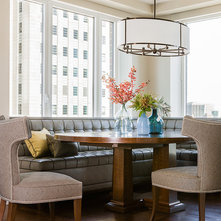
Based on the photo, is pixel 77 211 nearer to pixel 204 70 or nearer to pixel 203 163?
pixel 203 163

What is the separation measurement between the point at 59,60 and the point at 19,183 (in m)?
3.19

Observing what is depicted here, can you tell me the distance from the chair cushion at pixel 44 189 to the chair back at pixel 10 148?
0.06m

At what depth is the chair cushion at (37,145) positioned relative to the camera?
3969 millimetres

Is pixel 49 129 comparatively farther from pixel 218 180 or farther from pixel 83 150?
pixel 218 180

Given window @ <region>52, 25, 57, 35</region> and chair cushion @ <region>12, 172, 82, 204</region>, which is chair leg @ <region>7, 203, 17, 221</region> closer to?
chair cushion @ <region>12, 172, 82, 204</region>

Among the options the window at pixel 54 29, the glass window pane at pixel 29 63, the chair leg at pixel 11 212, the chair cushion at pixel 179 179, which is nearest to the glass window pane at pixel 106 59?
the window at pixel 54 29

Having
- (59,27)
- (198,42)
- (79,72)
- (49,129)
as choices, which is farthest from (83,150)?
(198,42)

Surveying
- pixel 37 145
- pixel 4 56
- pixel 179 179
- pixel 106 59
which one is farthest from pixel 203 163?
pixel 106 59

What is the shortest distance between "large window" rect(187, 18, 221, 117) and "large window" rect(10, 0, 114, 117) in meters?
1.30

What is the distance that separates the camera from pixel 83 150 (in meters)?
4.82

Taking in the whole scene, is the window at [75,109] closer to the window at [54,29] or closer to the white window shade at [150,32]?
the window at [54,29]

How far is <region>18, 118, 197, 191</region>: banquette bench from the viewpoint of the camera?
12.7 ft

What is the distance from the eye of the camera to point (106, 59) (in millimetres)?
6148

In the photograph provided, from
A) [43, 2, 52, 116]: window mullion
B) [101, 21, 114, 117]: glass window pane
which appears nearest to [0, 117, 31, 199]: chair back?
[43, 2, 52, 116]: window mullion
